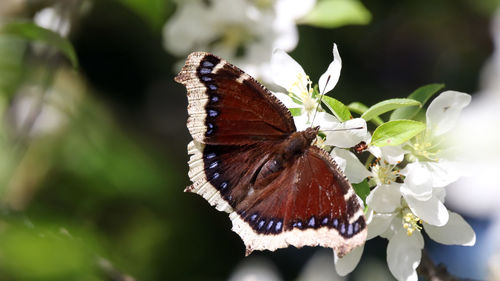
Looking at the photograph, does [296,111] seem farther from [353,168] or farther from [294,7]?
[294,7]

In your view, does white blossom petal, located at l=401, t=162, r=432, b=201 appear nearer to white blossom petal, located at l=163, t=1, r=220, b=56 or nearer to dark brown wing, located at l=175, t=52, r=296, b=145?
dark brown wing, located at l=175, t=52, r=296, b=145

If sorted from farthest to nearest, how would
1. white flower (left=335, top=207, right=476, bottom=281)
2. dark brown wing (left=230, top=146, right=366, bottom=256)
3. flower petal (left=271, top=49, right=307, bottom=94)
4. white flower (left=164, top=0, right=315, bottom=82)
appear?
white flower (left=164, top=0, right=315, bottom=82) < flower petal (left=271, top=49, right=307, bottom=94) < white flower (left=335, top=207, right=476, bottom=281) < dark brown wing (left=230, top=146, right=366, bottom=256)

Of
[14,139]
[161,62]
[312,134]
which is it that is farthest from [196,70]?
[161,62]

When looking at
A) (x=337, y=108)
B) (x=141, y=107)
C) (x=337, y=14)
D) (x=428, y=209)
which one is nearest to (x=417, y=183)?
(x=428, y=209)

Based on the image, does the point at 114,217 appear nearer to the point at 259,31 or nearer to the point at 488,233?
the point at 259,31

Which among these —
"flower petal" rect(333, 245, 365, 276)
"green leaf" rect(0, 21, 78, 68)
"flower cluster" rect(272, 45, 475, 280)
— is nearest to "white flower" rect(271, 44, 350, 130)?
"flower cluster" rect(272, 45, 475, 280)

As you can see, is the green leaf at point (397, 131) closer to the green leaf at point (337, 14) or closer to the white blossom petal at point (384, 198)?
the white blossom petal at point (384, 198)
